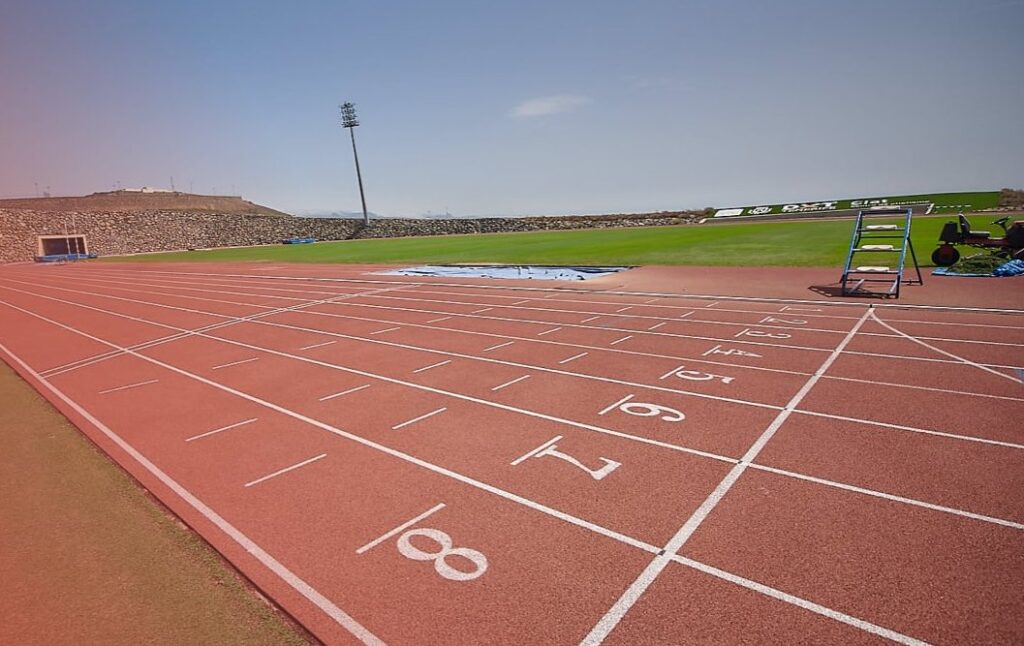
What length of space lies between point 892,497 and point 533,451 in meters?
3.60

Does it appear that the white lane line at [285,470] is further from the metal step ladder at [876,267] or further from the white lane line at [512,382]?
the metal step ladder at [876,267]

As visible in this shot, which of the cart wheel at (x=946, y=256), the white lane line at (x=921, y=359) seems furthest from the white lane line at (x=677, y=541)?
the cart wheel at (x=946, y=256)

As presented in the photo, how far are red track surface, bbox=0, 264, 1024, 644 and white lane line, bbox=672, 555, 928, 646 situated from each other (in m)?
0.02

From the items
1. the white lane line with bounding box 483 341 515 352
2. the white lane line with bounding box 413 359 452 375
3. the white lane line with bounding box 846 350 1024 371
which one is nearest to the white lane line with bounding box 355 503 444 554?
the white lane line with bounding box 413 359 452 375

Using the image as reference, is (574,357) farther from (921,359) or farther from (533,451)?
(921,359)

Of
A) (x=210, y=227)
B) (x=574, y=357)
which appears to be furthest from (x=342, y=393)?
(x=210, y=227)

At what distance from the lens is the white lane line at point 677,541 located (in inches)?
145

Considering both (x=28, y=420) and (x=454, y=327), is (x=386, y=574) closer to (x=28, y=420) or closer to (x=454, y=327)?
(x=28, y=420)

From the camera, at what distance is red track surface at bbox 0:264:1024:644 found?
3869mm

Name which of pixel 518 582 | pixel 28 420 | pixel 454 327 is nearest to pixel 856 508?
pixel 518 582

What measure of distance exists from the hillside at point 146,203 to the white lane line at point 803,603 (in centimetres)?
11156

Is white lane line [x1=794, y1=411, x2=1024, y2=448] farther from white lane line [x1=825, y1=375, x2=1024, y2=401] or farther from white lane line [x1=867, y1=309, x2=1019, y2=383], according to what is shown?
Result: white lane line [x1=867, y1=309, x2=1019, y2=383]

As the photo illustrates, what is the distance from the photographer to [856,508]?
493 cm

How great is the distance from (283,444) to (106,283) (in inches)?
1192
